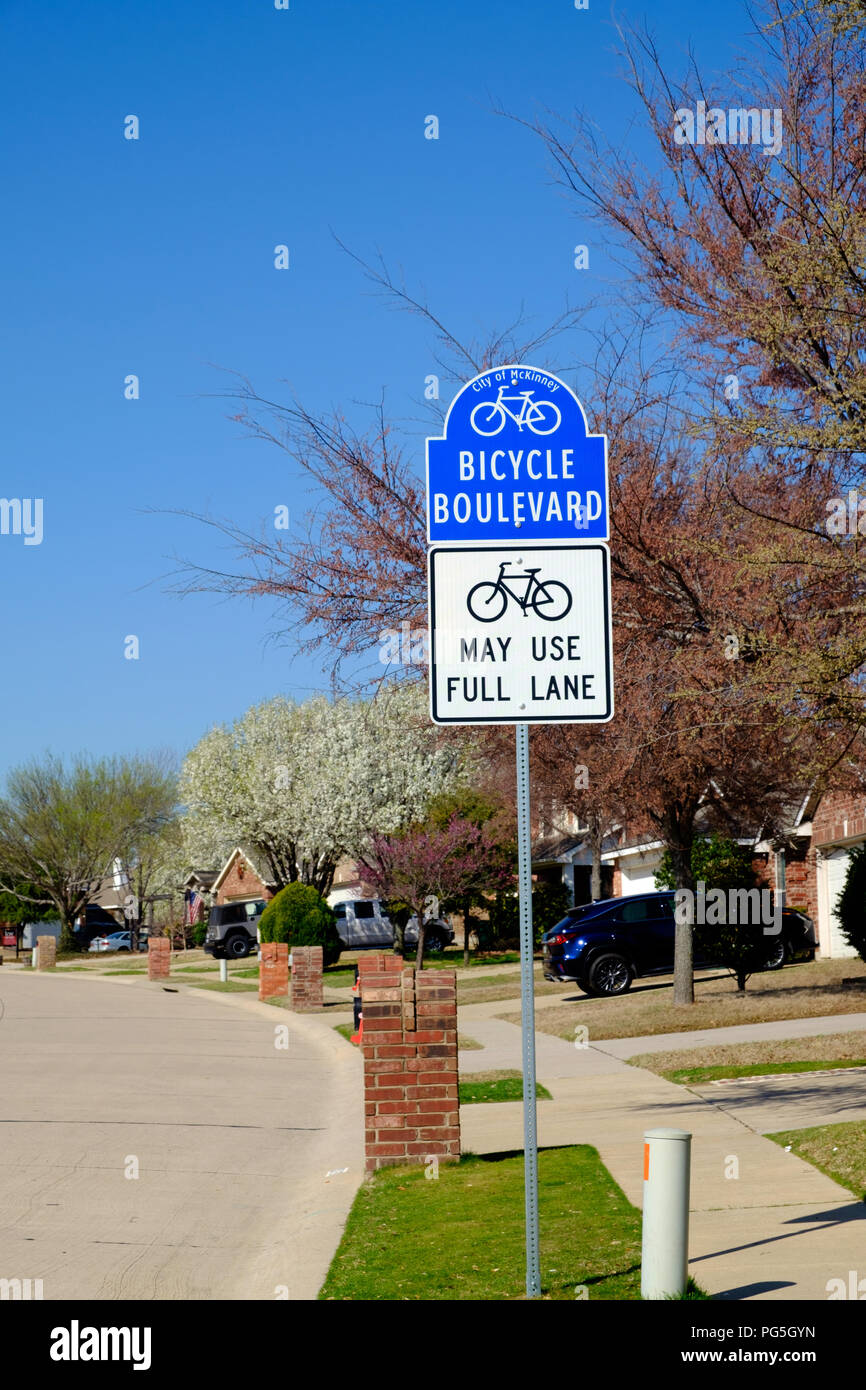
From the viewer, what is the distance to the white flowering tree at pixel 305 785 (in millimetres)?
43094

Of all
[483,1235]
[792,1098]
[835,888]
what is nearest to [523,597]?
[483,1235]

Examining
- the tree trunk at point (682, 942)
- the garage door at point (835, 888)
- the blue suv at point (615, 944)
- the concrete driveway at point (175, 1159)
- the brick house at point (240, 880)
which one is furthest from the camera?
the brick house at point (240, 880)

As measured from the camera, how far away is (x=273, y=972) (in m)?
27.7

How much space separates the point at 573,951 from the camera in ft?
73.0

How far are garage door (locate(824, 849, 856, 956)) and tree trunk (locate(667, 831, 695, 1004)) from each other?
328 inches

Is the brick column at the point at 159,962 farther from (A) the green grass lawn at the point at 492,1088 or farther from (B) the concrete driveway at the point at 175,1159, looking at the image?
(A) the green grass lawn at the point at 492,1088

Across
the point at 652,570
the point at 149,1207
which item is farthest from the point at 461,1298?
the point at 652,570

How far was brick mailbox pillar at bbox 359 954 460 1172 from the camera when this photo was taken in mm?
8797

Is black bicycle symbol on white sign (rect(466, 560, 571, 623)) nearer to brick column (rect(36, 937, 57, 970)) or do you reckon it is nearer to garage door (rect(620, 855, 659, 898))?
garage door (rect(620, 855, 659, 898))

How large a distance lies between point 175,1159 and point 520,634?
6.17 meters

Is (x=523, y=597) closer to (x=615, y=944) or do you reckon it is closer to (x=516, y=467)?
(x=516, y=467)

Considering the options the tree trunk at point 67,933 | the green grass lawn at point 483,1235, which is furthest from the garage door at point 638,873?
the tree trunk at point 67,933

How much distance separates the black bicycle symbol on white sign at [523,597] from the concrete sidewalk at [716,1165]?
282 cm
